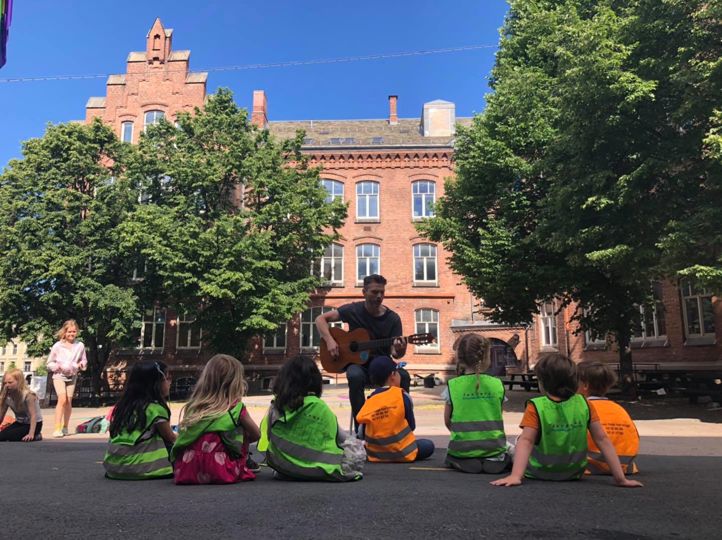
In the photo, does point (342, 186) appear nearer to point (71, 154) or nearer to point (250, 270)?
point (250, 270)

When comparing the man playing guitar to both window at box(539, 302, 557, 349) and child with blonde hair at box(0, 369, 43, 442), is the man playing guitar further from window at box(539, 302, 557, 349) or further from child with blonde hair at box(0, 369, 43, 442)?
window at box(539, 302, 557, 349)

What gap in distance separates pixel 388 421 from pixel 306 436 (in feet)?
4.07

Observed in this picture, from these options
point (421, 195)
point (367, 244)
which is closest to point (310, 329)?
point (367, 244)

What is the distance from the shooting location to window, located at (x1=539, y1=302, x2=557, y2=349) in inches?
1176

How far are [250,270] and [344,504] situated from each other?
19700 millimetres

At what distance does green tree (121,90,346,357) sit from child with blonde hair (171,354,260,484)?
17.8 meters

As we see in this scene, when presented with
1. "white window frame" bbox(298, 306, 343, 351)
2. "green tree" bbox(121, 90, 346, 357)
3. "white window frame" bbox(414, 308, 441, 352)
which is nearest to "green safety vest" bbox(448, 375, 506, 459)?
"green tree" bbox(121, 90, 346, 357)

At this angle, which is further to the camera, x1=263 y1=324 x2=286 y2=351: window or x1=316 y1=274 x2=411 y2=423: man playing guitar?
x1=263 y1=324 x2=286 y2=351: window

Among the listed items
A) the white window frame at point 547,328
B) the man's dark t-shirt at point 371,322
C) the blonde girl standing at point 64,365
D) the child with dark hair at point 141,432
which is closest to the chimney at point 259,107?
the white window frame at point 547,328

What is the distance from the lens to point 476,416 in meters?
4.55

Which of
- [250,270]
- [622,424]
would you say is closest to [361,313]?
[622,424]

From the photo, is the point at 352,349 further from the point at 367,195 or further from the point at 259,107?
the point at 259,107

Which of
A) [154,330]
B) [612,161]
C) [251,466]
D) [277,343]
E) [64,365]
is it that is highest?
[612,161]

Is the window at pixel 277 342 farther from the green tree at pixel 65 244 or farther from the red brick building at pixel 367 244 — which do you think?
the green tree at pixel 65 244
